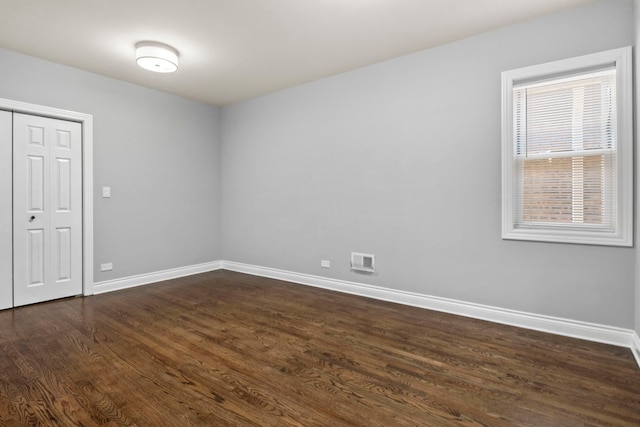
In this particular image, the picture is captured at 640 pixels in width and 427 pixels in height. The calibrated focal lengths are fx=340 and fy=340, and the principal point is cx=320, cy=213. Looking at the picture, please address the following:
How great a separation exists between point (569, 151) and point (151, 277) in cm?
511

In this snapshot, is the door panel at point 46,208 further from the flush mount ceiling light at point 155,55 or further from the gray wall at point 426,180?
the gray wall at point 426,180

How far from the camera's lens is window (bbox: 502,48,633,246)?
2.65 meters

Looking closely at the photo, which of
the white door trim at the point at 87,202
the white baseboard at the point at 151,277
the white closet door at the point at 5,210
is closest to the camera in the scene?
the white closet door at the point at 5,210

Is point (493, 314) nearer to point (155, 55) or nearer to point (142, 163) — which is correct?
point (155, 55)

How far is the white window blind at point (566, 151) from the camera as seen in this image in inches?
109

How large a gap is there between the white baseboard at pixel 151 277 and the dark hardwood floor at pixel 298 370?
0.72 metres

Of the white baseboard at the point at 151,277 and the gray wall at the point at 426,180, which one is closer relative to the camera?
the gray wall at the point at 426,180

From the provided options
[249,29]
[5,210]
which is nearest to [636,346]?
[249,29]

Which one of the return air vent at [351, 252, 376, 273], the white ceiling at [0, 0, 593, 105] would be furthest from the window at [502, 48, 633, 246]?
the return air vent at [351, 252, 376, 273]

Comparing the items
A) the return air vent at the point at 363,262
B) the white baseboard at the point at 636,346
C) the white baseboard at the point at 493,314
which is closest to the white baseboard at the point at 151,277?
the white baseboard at the point at 493,314

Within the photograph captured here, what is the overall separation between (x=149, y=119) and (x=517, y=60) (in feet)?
14.9

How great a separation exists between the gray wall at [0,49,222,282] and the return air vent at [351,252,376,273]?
8.74 feet

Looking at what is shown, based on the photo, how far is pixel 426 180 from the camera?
3623 millimetres

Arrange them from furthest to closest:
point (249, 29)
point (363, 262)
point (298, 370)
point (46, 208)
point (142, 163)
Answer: point (142, 163)
point (363, 262)
point (46, 208)
point (249, 29)
point (298, 370)
